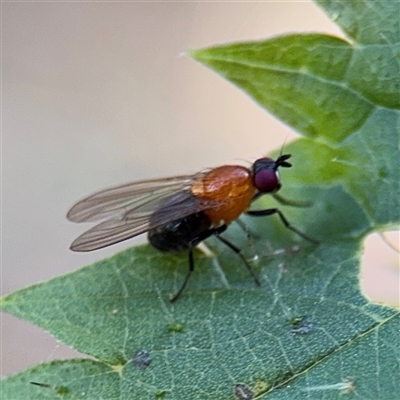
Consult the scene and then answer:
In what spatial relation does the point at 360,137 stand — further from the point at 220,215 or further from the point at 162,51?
the point at 162,51

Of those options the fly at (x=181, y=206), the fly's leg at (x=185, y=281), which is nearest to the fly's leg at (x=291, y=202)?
the fly at (x=181, y=206)

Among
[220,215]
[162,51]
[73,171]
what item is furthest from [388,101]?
[162,51]

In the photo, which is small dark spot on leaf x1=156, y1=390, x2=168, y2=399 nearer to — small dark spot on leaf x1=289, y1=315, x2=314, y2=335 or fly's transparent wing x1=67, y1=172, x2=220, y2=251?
small dark spot on leaf x1=289, y1=315, x2=314, y2=335

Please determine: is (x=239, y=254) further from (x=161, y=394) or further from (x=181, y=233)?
(x=161, y=394)

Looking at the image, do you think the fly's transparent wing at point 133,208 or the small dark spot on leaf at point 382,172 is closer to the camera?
the small dark spot on leaf at point 382,172

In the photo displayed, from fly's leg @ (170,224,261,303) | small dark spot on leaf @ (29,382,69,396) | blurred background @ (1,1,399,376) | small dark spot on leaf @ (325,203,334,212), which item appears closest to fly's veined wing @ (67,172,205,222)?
fly's leg @ (170,224,261,303)

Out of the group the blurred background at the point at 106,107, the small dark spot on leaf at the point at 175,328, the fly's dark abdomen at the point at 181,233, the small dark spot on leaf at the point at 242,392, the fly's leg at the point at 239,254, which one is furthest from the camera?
the blurred background at the point at 106,107

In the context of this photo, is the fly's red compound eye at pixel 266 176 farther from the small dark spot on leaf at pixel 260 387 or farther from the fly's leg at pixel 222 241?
the small dark spot on leaf at pixel 260 387
